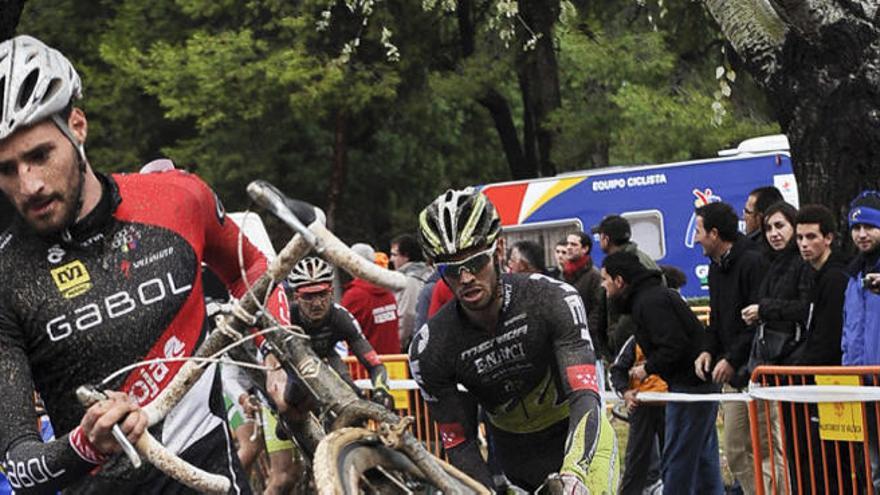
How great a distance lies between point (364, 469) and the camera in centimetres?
379

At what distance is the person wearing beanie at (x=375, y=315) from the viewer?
45.9 feet

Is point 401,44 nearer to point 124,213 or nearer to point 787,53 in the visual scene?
point 787,53

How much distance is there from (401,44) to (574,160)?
350 centimetres

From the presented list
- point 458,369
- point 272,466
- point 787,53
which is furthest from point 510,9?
point 458,369

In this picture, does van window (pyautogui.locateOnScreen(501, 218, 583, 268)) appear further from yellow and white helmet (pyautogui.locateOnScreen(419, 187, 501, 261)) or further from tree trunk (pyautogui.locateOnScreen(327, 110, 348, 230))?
yellow and white helmet (pyautogui.locateOnScreen(419, 187, 501, 261))

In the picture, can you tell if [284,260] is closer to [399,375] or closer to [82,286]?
[82,286]

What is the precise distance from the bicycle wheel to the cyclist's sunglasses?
144 centimetres

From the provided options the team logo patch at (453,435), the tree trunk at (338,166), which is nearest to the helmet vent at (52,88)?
the team logo patch at (453,435)

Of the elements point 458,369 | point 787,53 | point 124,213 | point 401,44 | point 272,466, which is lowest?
point 272,466

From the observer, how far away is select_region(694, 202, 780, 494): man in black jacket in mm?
10352

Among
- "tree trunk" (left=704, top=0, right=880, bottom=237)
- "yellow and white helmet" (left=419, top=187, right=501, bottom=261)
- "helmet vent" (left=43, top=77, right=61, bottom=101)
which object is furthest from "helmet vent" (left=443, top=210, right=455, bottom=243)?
"tree trunk" (left=704, top=0, right=880, bottom=237)

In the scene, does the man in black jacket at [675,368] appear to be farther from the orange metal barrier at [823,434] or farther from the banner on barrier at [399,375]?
the banner on barrier at [399,375]

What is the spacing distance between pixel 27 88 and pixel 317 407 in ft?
3.48

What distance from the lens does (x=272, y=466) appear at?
1196cm
